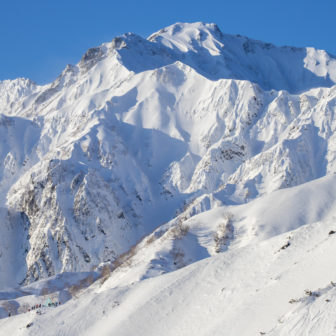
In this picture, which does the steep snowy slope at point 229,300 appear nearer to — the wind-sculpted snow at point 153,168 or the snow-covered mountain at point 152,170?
the snow-covered mountain at point 152,170

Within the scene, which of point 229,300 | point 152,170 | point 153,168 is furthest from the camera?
point 153,168

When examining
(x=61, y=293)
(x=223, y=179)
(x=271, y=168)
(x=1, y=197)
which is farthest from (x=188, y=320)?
(x=1, y=197)

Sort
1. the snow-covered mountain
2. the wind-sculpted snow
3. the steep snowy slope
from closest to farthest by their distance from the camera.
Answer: the steep snowy slope
the snow-covered mountain
the wind-sculpted snow

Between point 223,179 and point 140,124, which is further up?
point 140,124

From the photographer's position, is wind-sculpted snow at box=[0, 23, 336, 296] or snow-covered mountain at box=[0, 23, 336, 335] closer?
snow-covered mountain at box=[0, 23, 336, 335]

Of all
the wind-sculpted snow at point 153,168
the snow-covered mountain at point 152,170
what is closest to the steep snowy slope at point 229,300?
the snow-covered mountain at point 152,170

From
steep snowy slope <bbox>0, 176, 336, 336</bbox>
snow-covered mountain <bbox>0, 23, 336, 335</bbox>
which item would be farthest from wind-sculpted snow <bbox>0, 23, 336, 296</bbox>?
steep snowy slope <bbox>0, 176, 336, 336</bbox>

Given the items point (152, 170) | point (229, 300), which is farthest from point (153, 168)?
point (229, 300)

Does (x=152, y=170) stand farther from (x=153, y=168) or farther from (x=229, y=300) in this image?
(x=229, y=300)

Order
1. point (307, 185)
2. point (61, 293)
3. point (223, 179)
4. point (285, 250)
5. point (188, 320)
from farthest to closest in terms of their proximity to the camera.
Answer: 1. point (223, 179)
2. point (307, 185)
3. point (61, 293)
4. point (285, 250)
5. point (188, 320)

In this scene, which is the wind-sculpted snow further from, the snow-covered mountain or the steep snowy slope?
the steep snowy slope

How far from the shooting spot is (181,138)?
185 meters

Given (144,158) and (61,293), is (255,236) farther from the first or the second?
(144,158)

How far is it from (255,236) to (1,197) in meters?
127
